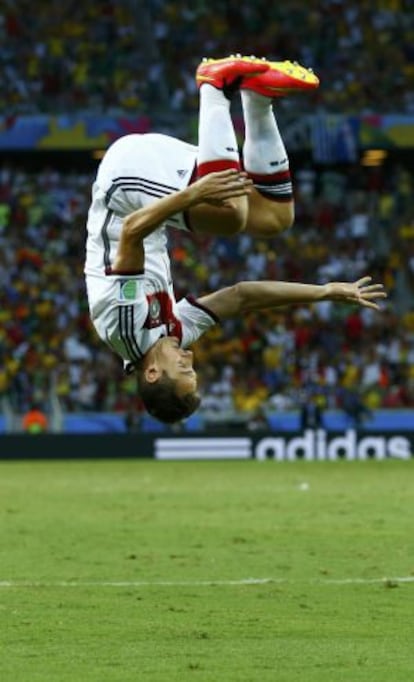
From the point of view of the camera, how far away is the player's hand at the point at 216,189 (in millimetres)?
8852

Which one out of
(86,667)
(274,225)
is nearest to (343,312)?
(274,225)

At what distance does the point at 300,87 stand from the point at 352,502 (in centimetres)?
1077

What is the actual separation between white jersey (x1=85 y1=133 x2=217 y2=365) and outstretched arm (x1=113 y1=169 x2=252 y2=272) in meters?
0.37

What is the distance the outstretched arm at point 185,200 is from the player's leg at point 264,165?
38.7 inches

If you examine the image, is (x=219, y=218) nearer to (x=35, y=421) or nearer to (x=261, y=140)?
(x=261, y=140)

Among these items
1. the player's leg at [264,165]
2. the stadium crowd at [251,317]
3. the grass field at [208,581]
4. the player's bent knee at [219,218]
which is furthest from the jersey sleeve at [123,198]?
the stadium crowd at [251,317]

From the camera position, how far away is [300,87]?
9.58 metres

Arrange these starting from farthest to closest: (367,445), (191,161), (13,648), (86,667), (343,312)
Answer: (343,312) < (367,445) < (191,161) < (13,648) < (86,667)

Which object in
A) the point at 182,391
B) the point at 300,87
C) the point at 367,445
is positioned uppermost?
the point at 300,87

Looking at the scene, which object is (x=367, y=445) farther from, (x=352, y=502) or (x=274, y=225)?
(x=274, y=225)

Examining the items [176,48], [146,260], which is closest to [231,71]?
[146,260]

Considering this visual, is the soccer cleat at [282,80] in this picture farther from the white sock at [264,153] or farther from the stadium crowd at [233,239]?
the stadium crowd at [233,239]

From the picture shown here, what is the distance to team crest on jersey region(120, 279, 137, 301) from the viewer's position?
9.30 m

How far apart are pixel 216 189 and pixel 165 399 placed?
1398mm
